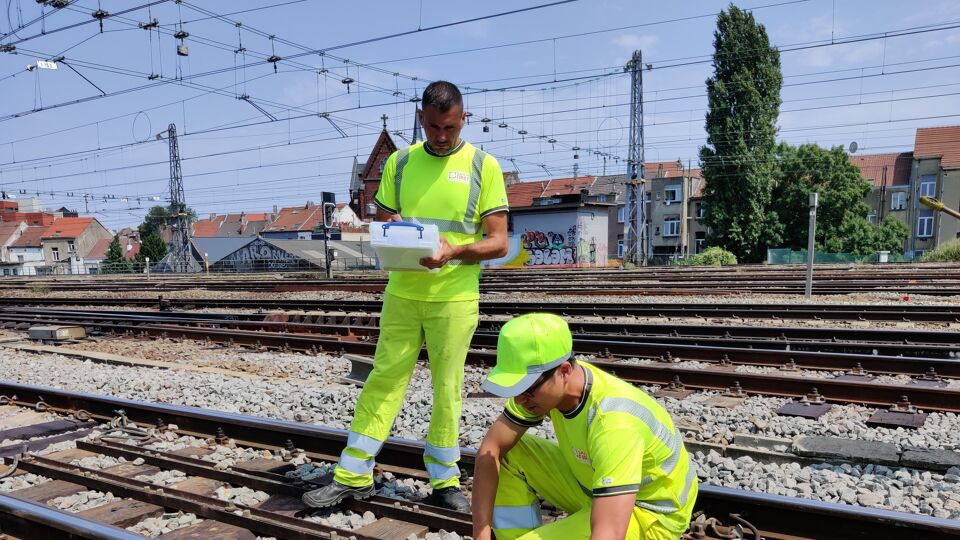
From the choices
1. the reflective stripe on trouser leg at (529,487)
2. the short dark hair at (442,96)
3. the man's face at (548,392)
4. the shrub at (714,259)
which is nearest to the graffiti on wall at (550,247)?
the shrub at (714,259)

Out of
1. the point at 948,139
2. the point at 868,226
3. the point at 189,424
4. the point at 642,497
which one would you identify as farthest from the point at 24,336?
the point at 948,139

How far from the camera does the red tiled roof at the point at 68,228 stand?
8562cm

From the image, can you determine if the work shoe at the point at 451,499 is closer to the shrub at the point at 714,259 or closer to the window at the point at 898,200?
the shrub at the point at 714,259

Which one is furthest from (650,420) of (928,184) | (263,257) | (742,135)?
(928,184)

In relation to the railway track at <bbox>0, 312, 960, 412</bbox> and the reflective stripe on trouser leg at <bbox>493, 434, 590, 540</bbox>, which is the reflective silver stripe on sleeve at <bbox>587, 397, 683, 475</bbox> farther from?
the railway track at <bbox>0, 312, 960, 412</bbox>

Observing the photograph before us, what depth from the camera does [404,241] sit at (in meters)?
2.95

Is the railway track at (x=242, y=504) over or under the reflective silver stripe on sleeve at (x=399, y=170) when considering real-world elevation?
under

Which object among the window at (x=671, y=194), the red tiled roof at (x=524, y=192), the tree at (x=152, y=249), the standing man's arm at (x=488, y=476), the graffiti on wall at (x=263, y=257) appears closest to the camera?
the standing man's arm at (x=488, y=476)

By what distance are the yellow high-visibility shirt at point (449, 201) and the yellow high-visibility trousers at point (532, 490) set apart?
959 mm

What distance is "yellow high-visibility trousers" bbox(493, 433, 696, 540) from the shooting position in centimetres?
257

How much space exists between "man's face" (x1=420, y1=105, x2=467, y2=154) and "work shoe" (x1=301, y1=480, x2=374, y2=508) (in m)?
1.85

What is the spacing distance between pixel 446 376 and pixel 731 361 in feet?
16.7

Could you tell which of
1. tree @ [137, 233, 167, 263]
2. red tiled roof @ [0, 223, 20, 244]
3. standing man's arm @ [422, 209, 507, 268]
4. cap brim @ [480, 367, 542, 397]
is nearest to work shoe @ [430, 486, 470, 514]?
standing man's arm @ [422, 209, 507, 268]

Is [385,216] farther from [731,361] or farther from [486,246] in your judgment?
[731,361]
